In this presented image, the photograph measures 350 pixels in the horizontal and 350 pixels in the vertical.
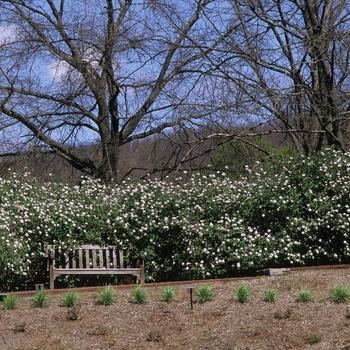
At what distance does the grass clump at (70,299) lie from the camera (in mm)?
8492

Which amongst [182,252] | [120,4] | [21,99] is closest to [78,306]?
[182,252]

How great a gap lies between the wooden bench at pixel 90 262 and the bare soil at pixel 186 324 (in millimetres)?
1568

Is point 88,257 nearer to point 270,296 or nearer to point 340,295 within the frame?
point 270,296

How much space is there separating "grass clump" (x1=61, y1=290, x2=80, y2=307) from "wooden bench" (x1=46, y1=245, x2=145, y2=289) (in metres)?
1.72

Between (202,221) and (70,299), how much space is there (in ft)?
11.0

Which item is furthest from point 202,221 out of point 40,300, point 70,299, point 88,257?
point 40,300

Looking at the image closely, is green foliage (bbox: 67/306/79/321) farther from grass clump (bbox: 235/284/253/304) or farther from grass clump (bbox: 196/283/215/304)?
grass clump (bbox: 235/284/253/304)

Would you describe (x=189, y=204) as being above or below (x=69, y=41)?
below

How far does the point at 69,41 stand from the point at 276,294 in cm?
869

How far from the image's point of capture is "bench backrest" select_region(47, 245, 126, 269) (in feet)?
35.5

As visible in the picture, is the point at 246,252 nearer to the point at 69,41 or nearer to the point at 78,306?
the point at 78,306

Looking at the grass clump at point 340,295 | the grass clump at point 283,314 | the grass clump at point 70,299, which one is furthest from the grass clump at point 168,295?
the grass clump at point 340,295

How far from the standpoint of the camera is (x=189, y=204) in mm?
11734

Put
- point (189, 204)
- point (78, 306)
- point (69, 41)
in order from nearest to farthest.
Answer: point (78, 306) → point (189, 204) → point (69, 41)
